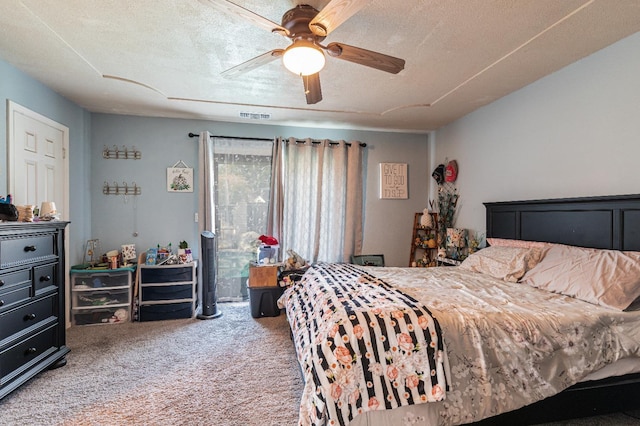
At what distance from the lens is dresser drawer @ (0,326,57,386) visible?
1.99 m

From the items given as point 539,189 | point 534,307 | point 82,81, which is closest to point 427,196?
point 539,189

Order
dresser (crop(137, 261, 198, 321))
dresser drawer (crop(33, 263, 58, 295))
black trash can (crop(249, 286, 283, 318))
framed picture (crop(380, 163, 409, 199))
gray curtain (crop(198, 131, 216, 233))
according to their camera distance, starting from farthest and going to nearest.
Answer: framed picture (crop(380, 163, 409, 199)), gray curtain (crop(198, 131, 216, 233)), black trash can (crop(249, 286, 283, 318)), dresser (crop(137, 261, 198, 321)), dresser drawer (crop(33, 263, 58, 295))

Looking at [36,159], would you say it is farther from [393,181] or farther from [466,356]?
[393,181]

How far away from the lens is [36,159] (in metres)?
2.86

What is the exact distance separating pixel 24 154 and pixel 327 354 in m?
3.23

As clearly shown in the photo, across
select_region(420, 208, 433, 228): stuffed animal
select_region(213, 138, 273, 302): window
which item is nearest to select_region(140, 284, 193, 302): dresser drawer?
select_region(213, 138, 273, 302): window

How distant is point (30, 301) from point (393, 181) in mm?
4224

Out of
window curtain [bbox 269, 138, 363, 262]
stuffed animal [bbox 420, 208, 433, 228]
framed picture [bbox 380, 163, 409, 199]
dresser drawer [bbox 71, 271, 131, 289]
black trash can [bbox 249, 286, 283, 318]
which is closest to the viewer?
dresser drawer [bbox 71, 271, 131, 289]

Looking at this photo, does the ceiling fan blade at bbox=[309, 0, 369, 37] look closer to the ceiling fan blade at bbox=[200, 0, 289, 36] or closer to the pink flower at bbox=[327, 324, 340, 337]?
the ceiling fan blade at bbox=[200, 0, 289, 36]

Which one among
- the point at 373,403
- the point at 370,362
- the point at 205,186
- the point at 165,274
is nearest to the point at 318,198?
the point at 205,186

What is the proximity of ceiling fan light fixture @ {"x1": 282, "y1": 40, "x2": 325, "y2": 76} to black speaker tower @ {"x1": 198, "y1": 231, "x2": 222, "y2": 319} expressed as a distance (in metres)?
2.38

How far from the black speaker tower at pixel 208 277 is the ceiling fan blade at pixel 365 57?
2543 mm

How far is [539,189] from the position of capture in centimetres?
288

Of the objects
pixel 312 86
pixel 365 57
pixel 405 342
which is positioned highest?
pixel 365 57
